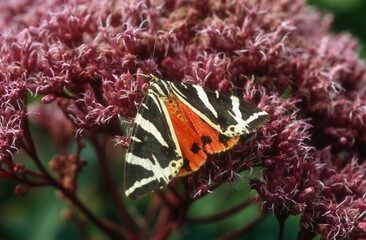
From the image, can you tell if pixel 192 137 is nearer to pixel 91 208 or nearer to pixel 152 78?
pixel 152 78

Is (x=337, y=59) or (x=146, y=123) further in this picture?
(x=337, y=59)

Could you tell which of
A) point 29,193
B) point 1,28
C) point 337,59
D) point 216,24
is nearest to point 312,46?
point 337,59

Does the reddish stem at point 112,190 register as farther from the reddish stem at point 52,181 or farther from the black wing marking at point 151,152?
the black wing marking at point 151,152

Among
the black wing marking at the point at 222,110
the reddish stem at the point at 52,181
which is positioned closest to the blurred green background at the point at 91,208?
the reddish stem at the point at 52,181

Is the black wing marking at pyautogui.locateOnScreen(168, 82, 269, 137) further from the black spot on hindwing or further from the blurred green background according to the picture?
the blurred green background

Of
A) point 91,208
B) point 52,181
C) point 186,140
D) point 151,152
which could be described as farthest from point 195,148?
point 91,208

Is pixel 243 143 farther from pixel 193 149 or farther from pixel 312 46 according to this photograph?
pixel 312 46

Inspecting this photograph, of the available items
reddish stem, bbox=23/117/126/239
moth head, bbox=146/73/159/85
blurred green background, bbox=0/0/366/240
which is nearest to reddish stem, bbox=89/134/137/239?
reddish stem, bbox=23/117/126/239
